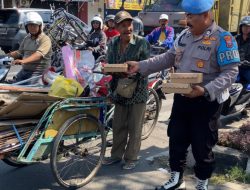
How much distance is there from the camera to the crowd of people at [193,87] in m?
3.24

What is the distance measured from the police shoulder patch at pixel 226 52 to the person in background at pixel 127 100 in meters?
1.20

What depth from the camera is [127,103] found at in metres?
4.45

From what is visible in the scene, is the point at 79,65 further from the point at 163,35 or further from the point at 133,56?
the point at 163,35

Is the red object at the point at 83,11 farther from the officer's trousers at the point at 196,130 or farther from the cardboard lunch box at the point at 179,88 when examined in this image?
the cardboard lunch box at the point at 179,88

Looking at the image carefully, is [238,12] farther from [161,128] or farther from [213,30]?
[213,30]

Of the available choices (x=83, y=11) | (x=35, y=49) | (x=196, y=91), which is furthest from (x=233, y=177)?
(x=83, y=11)

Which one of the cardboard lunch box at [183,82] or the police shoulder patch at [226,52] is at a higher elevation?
the police shoulder patch at [226,52]

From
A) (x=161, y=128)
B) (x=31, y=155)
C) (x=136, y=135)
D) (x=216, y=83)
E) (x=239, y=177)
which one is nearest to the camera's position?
(x=216, y=83)

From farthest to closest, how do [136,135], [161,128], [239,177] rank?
[161,128] < [136,135] < [239,177]

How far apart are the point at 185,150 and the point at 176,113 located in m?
0.36

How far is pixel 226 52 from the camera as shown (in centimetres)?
323

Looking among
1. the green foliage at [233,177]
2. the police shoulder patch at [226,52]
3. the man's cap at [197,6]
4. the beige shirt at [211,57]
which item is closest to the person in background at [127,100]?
the beige shirt at [211,57]

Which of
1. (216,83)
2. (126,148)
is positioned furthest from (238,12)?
(216,83)

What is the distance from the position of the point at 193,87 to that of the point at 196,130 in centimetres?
52
